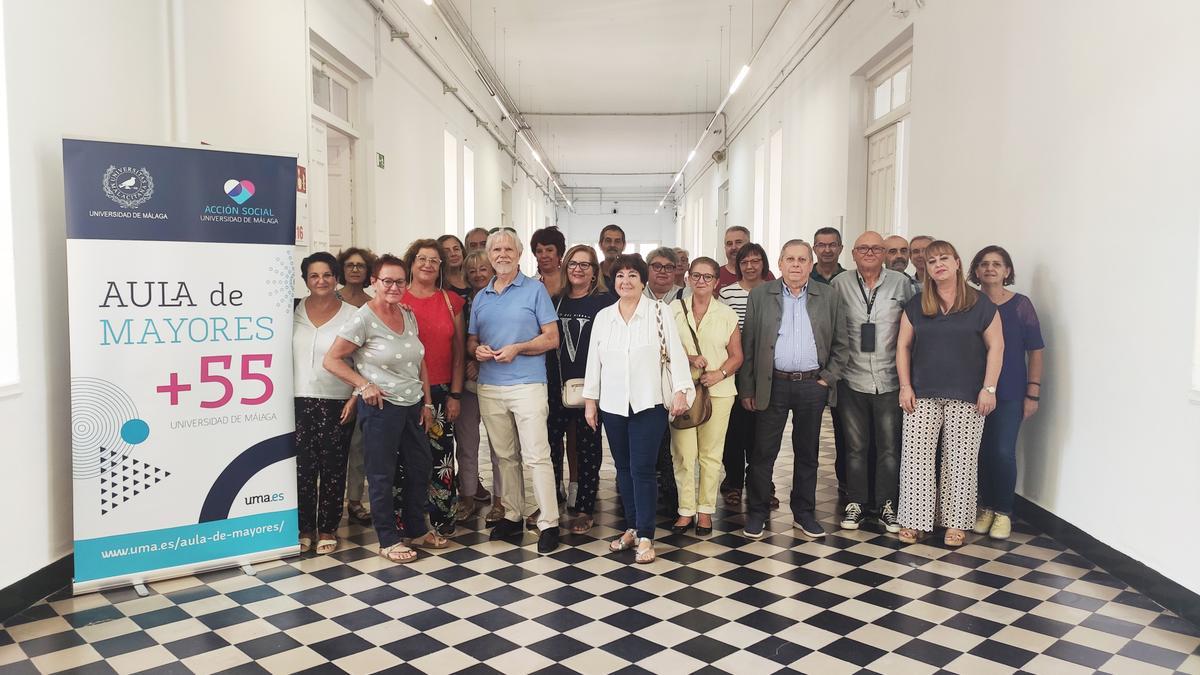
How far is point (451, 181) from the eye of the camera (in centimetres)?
1158

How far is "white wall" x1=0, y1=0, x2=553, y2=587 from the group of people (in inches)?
41.7

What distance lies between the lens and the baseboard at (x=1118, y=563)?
337 centimetres

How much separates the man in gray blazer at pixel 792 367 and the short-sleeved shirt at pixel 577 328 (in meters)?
0.86

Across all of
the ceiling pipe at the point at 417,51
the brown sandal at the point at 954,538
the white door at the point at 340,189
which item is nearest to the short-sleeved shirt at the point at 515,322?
the brown sandal at the point at 954,538

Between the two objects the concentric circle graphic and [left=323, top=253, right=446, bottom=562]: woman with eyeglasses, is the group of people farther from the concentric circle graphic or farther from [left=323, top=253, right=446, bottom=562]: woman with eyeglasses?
the concentric circle graphic

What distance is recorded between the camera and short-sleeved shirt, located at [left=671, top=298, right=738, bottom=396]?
4.40 m

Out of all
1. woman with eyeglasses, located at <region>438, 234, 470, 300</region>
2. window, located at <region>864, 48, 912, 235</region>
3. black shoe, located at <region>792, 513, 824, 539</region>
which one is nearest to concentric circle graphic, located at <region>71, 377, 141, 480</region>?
woman with eyeglasses, located at <region>438, 234, 470, 300</region>

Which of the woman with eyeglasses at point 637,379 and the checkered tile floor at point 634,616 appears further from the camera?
the woman with eyeglasses at point 637,379

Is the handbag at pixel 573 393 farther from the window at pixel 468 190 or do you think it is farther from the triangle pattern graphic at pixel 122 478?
the window at pixel 468 190

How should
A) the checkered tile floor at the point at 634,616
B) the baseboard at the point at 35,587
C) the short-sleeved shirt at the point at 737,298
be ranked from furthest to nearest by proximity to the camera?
the short-sleeved shirt at the point at 737,298
the baseboard at the point at 35,587
the checkered tile floor at the point at 634,616

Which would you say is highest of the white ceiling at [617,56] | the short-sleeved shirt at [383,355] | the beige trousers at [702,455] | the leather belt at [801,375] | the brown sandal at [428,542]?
the white ceiling at [617,56]

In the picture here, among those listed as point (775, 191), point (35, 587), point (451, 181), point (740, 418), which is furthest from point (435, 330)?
point (775, 191)

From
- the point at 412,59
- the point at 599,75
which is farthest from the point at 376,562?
the point at 599,75

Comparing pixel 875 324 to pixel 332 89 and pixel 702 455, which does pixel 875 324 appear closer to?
pixel 702 455
